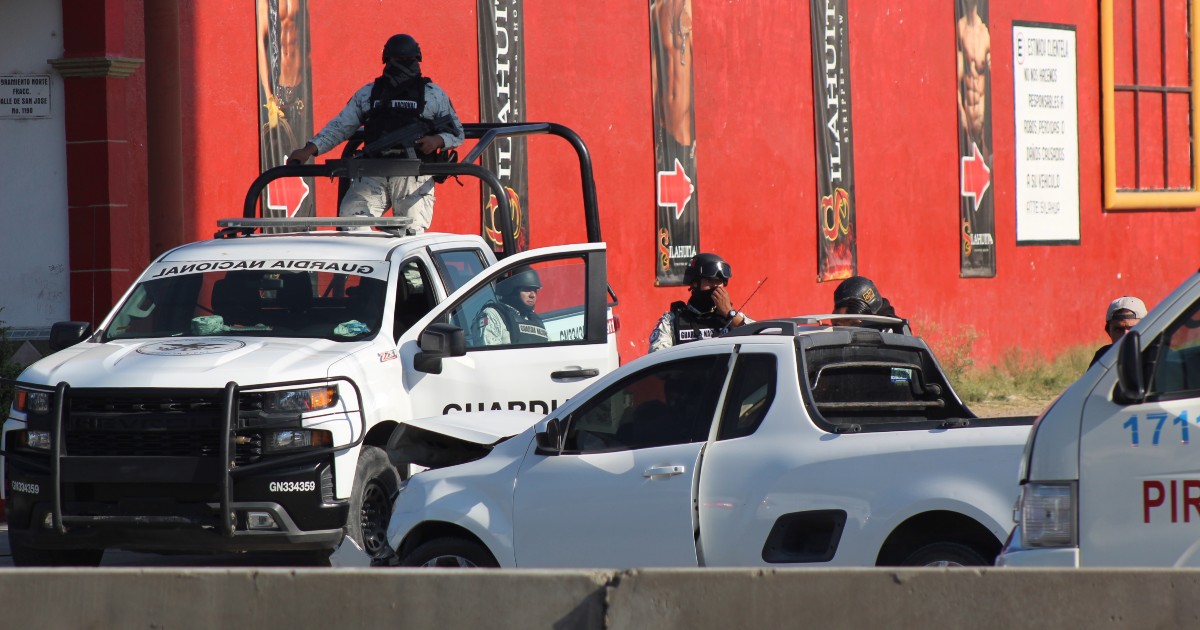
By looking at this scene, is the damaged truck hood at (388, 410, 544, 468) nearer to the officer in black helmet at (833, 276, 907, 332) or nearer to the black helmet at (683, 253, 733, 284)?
the officer in black helmet at (833, 276, 907, 332)

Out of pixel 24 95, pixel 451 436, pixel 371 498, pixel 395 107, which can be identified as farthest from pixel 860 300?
pixel 24 95

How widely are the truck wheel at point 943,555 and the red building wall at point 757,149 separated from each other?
28.1ft

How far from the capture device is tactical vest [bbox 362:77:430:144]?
11406mm

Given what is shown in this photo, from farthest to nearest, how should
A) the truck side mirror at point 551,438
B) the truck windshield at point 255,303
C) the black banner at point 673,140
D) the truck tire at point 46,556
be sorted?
the black banner at point 673,140 < the truck windshield at point 255,303 < the truck tire at point 46,556 < the truck side mirror at point 551,438

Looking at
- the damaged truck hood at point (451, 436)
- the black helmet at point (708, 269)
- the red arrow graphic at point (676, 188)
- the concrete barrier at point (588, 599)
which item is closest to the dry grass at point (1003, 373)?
the red arrow graphic at point (676, 188)

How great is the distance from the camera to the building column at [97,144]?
1328cm

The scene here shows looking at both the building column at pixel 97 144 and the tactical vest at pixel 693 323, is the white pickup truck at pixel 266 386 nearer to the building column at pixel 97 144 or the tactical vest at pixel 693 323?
the tactical vest at pixel 693 323

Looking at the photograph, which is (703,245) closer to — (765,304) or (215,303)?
(765,304)

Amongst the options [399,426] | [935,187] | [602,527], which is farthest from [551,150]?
[602,527]

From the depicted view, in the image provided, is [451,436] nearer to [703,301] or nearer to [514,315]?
[514,315]

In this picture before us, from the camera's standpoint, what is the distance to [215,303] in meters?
9.49

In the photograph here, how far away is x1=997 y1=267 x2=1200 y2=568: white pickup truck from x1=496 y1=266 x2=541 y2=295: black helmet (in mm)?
4529

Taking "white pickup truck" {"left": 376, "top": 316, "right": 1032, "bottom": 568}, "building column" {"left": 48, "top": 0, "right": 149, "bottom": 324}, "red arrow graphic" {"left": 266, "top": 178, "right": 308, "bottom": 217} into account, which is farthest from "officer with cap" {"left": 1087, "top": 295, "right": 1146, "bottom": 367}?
"building column" {"left": 48, "top": 0, "right": 149, "bottom": 324}

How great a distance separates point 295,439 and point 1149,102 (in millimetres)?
18786
